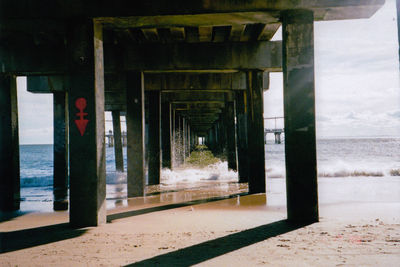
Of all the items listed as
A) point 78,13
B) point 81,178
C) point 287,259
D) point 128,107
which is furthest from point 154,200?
point 287,259

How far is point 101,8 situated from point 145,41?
3306 mm

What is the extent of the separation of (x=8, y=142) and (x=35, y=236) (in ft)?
13.7

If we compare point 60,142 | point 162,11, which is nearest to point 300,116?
point 162,11

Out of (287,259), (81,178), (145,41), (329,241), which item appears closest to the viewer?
(287,259)

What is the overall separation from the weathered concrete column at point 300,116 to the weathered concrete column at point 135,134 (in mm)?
4926

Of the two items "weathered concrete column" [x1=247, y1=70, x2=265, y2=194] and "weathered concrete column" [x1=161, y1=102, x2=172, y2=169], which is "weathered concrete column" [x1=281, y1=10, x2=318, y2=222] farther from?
"weathered concrete column" [x1=161, y1=102, x2=172, y2=169]

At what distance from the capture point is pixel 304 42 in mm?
6043

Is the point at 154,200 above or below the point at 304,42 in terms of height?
below

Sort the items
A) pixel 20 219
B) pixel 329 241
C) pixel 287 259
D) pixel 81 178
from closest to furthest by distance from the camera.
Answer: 1. pixel 287 259
2. pixel 329 241
3. pixel 81 178
4. pixel 20 219

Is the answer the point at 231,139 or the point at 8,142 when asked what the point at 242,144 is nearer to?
the point at 231,139

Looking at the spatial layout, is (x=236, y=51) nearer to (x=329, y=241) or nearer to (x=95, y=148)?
(x=95, y=148)

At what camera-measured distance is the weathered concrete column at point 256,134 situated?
32.8 ft

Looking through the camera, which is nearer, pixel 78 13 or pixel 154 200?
pixel 78 13

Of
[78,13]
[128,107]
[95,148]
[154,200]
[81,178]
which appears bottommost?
[154,200]
